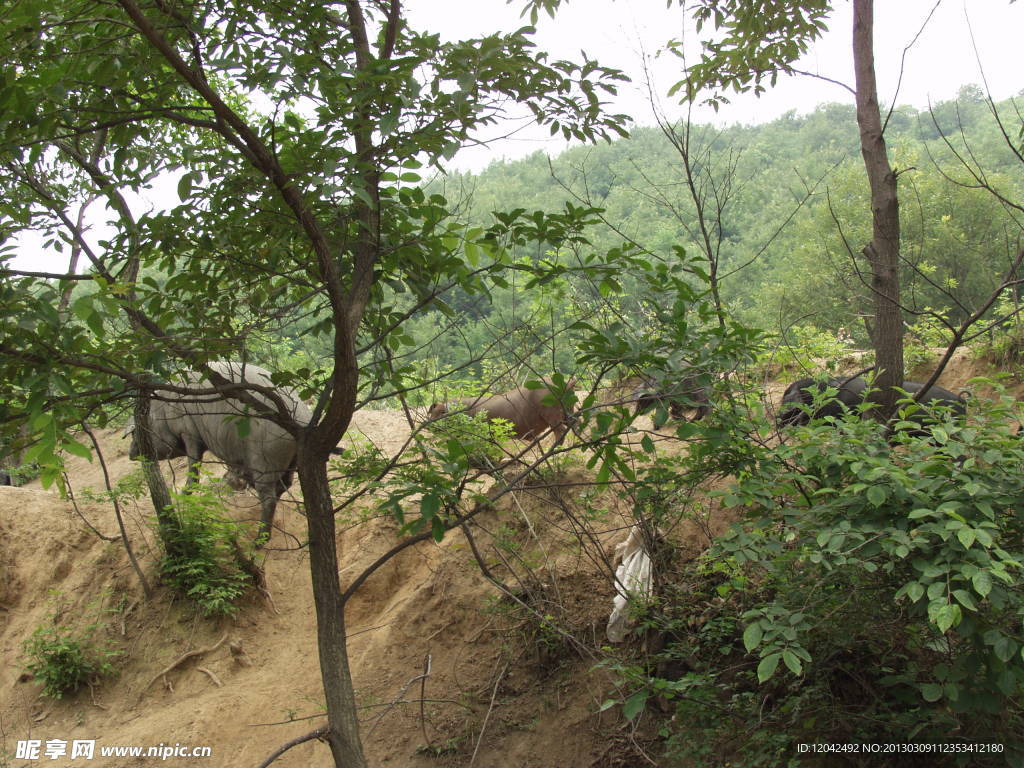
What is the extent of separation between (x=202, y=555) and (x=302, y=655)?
126cm

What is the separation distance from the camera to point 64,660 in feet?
19.4

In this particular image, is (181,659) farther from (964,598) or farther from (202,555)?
(964,598)

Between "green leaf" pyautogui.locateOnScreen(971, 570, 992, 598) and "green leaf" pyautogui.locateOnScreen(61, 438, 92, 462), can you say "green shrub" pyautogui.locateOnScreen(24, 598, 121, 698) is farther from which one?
"green leaf" pyautogui.locateOnScreen(971, 570, 992, 598)

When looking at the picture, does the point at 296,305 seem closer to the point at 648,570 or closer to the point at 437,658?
the point at 648,570

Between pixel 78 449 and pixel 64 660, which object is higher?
pixel 78 449

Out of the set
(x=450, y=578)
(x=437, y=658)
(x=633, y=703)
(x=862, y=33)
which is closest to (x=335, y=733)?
(x=633, y=703)

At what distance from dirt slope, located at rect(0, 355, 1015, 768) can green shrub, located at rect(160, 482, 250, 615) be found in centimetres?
21

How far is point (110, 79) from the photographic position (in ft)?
8.52

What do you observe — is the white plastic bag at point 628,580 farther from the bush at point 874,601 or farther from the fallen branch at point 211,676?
the fallen branch at point 211,676

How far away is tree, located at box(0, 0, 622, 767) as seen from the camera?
2256 millimetres

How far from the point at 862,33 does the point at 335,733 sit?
528cm

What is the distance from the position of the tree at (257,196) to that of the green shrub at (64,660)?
13.4 feet

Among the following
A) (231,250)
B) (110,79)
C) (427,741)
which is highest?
(110,79)

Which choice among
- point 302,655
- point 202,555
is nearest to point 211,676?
point 302,655
